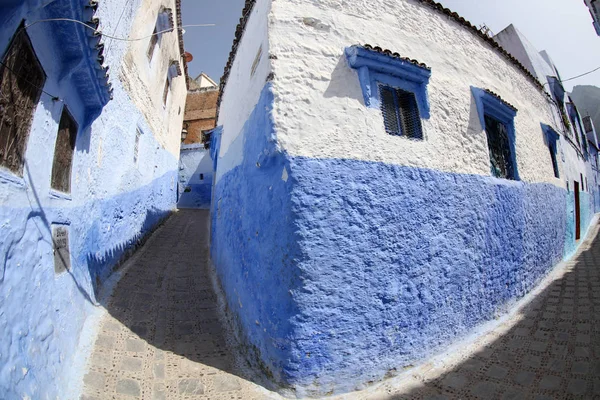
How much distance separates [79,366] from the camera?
2801mm

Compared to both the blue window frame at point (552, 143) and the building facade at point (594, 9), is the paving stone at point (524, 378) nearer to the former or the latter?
the blue window frame at point (552, 143)

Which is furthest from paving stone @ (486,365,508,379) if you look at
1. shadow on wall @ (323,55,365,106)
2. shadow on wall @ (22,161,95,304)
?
shadow on wall @ (22,161,95,304)

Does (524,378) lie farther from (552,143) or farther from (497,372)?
(552,143)

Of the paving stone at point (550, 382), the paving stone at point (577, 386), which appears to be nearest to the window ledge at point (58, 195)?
the paving stone at point (550, 382)

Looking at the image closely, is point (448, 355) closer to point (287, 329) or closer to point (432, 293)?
point (432, 293)

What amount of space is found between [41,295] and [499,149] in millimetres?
6534

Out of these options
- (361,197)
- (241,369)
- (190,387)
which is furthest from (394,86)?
(190,387)

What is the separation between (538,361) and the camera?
3270 mm

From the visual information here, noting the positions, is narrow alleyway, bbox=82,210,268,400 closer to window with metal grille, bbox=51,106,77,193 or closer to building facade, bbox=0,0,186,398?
building facade, bbox=0,0,186,398

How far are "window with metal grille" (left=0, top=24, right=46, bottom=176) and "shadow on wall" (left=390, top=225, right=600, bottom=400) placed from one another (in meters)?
3.89

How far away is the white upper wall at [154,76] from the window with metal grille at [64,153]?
7.38 ft

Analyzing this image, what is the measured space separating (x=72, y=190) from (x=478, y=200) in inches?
209

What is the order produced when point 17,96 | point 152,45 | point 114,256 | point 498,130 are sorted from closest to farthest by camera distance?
point 17,96, point 114,256, point 498,130, point 152,45

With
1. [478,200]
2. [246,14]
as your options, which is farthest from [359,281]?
[246,14]
